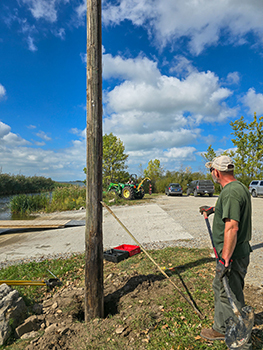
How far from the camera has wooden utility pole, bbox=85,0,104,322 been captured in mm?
3305

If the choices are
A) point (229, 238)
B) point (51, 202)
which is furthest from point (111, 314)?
point (51, 202)

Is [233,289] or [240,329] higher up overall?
[233,289]

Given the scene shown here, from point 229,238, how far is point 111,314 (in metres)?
2.25

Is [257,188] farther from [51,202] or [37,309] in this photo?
[37,309]

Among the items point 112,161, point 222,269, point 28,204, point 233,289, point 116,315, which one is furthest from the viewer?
point 112,161

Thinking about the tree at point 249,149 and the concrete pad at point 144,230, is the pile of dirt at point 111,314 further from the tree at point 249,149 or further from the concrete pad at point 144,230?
the tree at point 249,149

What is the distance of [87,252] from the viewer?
10.9ft

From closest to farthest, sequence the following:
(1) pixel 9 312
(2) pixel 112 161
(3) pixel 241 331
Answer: (3) pixel 241 331 → (1) pixel 9 312 → (2) pixel 112 161

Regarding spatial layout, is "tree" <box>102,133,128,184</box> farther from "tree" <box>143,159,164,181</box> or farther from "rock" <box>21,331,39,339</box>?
"rock" <box>21,331,39,339</box>

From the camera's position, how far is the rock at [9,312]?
2977mm

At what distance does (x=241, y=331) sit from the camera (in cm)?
217

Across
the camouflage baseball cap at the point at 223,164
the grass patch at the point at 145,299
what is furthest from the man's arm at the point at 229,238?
the grass patch at the point at 145,299

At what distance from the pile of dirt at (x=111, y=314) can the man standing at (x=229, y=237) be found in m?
0.72

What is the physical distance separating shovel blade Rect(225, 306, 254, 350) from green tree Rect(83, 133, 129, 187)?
26119 millimetres
